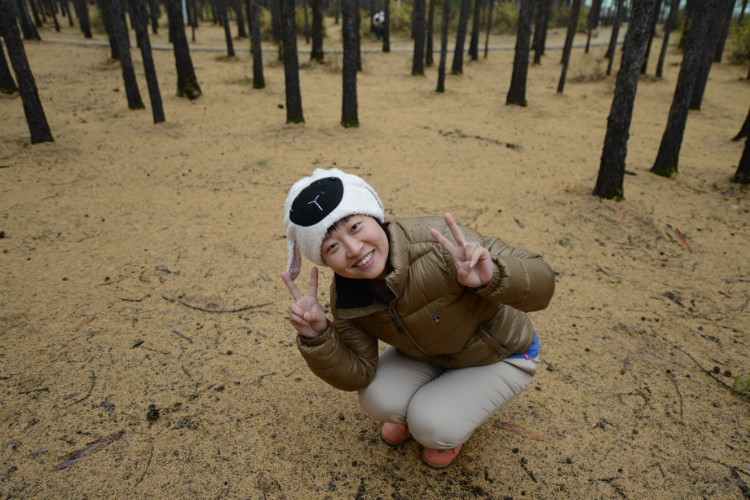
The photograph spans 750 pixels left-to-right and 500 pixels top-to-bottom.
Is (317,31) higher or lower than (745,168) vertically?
higher

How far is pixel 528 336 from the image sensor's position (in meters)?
2.16

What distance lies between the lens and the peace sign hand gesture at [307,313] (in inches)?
70.4

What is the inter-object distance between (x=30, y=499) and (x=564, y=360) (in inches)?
132

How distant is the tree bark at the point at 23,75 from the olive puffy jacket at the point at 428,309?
7.58 metres

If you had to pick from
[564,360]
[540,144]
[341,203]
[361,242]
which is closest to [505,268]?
[361,242]

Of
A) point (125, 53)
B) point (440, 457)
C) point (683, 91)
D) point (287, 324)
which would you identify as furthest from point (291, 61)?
point (440, 457)

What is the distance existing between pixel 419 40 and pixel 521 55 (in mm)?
4956

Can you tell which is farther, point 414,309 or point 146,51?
point 146,51

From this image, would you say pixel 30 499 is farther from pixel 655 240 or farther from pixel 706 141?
pixel 706 141

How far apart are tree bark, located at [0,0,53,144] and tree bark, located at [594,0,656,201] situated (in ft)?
28.3

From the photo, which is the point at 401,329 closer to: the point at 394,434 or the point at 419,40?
the point at 394,434

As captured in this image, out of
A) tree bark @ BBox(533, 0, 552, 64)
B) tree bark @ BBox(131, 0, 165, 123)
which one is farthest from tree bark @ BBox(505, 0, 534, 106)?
tree bark @ BBox(131, 0, 165, 123)

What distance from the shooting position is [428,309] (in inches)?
74.6

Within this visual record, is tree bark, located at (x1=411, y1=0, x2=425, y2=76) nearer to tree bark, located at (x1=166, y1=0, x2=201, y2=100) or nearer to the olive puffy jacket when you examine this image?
tree bark, located at (x1=166, y1=0, x2=201, y2=100)
